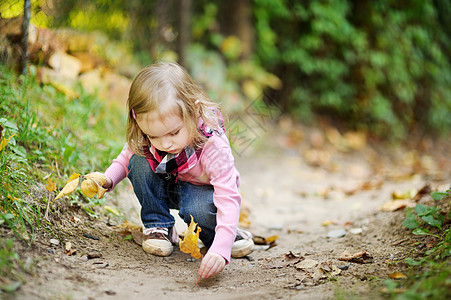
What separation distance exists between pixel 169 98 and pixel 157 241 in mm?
657

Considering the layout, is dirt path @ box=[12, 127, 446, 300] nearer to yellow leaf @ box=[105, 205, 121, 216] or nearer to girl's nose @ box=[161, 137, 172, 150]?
yellow leaf @ box=[105, 205, 121, 216]

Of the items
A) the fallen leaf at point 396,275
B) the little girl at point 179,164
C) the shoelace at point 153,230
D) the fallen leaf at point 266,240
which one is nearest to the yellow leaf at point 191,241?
the little girl at point 179,164

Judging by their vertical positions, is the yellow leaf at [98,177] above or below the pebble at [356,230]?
above

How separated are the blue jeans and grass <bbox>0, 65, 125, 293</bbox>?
1.21 feet

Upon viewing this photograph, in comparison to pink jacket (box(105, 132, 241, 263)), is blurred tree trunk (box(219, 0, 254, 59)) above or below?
above

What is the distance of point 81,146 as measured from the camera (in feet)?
8.41

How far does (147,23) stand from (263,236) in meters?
2.61

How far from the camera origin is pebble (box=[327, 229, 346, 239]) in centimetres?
223

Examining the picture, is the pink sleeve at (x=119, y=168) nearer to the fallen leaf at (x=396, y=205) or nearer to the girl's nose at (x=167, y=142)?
the girl's nose at (x=167, y=142)

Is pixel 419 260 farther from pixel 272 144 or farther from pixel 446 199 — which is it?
pixel 272 144

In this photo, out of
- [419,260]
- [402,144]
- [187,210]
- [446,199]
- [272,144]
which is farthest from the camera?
[402,144]

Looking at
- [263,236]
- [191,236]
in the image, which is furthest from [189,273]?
[263,236]

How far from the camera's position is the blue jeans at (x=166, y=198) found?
1.81 meters

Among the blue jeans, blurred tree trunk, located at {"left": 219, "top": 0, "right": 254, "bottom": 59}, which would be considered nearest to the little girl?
the blue jeans
